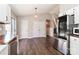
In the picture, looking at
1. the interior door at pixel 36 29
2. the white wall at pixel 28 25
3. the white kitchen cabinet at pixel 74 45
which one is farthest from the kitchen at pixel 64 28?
the interior door at pixel 36 29

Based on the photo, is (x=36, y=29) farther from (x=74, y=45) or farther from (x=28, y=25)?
(x=74, y=45)

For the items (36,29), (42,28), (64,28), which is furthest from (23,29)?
(64,28)

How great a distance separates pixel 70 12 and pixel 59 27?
0.48 meters

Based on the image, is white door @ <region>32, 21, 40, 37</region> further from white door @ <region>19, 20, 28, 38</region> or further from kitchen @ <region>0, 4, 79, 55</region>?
kitchen @ <region>0, 4, 79, 55</region>

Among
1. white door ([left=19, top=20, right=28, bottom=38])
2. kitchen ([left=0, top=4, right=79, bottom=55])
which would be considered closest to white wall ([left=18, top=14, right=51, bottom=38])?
white door ([left=19, top=20, right=28, bottom=38])

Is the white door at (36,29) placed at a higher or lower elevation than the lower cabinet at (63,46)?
higher

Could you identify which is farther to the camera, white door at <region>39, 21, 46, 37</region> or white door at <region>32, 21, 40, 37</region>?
white door at <region>32, 21, 40, 37</region>

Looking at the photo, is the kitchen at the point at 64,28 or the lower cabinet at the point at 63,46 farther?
the lower cabinet at the point at 63,46

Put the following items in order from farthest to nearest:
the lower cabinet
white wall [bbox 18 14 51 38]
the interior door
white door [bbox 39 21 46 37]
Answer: the interior door
white door [bbox 39 21 46 37]
white wall [bbox 18 14 51 38]
the lower cabinet

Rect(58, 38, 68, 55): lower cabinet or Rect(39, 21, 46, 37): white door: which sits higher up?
Rect(39, 21, 46, 37): white door

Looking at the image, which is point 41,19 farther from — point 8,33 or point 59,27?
point 8,33

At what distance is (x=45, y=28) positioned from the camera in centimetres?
324

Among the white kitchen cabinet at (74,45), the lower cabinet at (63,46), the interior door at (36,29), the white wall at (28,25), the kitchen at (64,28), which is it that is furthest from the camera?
the interior door at (36,29)

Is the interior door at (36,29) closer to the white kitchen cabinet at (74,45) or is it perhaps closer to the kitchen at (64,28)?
the kitchen at (64,28)
